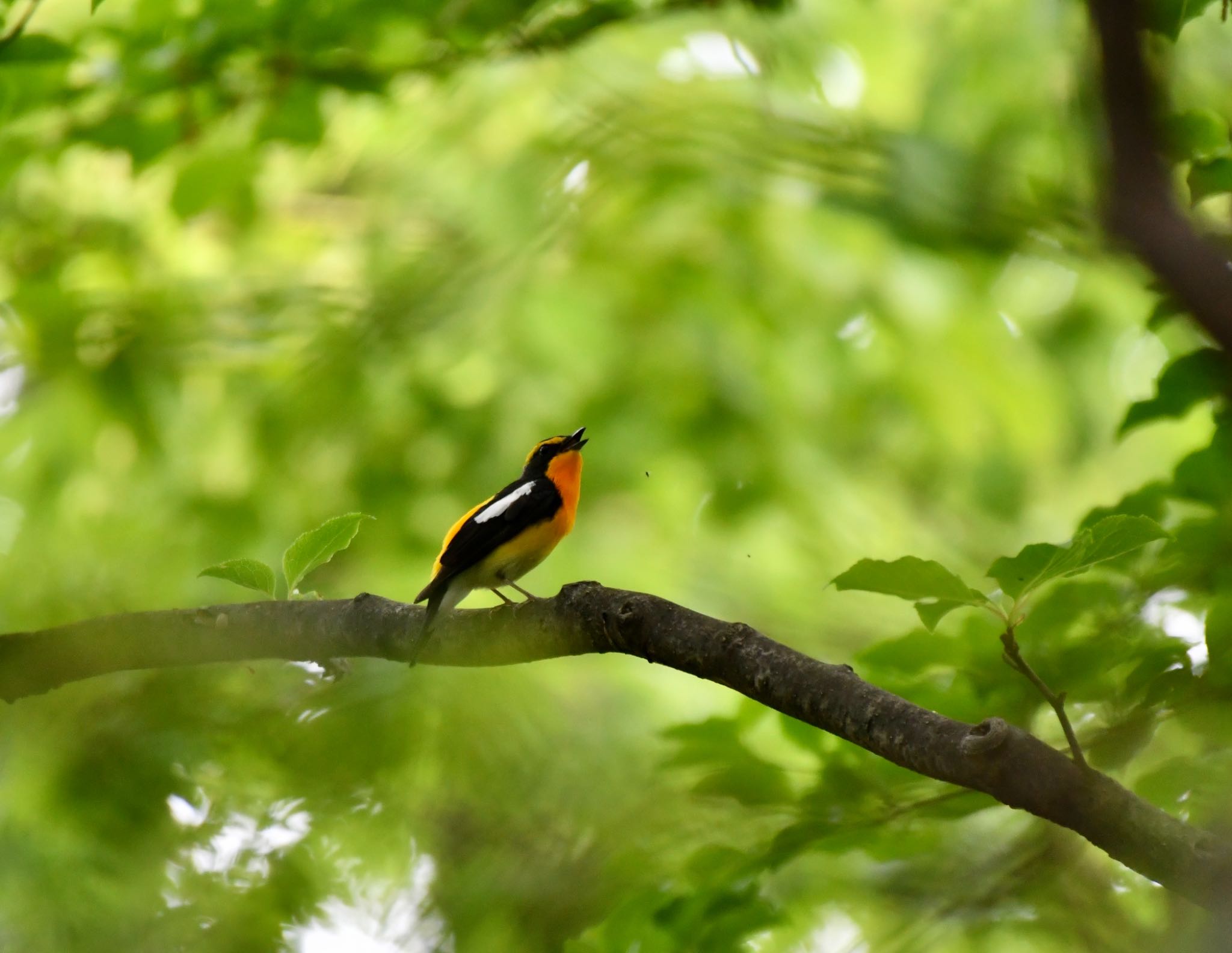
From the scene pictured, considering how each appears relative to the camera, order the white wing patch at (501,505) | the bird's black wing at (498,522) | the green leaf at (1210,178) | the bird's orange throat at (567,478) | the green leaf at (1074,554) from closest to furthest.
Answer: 1. the green leaf at (1074,554)
2. the green leaf at (1210,178)
3. the bird's black wing at (498,522)
4. the white wing patch at (501,505)
5. the bird's orange throat at (567,478)

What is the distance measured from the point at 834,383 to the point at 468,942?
3644 mm

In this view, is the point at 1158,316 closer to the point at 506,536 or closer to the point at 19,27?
the point at 506,536

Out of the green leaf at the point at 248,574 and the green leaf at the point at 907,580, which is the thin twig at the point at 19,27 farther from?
the green leaf at the point at 907,580

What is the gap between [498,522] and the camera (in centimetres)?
450

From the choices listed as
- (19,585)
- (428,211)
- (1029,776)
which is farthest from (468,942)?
(428,211)

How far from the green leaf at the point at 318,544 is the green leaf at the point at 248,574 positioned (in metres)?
0.04

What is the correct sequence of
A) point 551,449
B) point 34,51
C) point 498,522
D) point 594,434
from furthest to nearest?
point 594,434, point 551,449, point 498,522, point 34,51

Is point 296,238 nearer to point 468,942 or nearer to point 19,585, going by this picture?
point 19,585

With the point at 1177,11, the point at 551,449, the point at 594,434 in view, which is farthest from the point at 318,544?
the point at 594,434

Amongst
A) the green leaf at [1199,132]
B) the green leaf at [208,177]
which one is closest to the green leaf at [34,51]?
the green leaf at [208,177]

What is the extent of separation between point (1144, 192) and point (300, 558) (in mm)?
1953

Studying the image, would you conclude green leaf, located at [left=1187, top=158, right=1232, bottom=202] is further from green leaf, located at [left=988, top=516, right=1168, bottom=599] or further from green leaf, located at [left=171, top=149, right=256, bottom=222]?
green leaf, located at [left=171, top=149, right=256, bottom=222]

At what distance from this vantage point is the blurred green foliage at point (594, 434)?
239cm

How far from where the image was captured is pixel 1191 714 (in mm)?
2078
